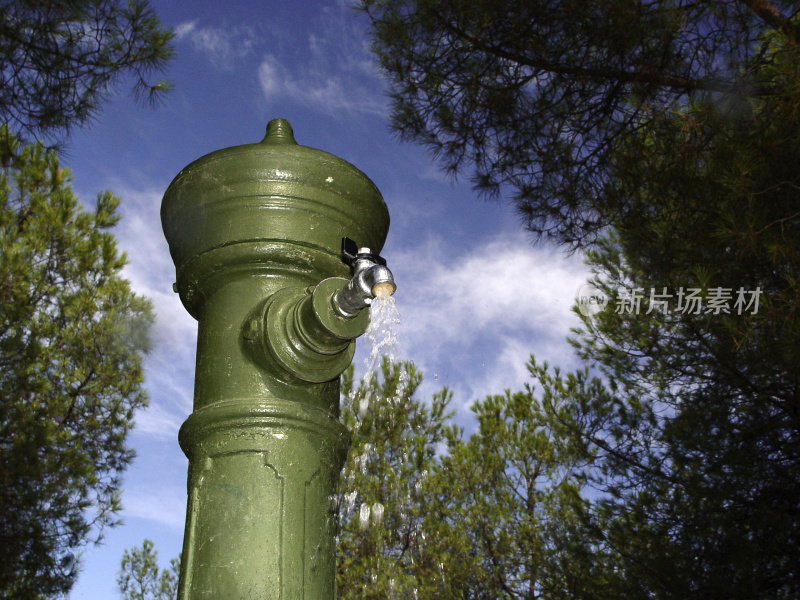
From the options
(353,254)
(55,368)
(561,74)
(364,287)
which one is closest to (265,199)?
(353,254)

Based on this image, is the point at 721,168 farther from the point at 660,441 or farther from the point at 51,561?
the point at 51,561

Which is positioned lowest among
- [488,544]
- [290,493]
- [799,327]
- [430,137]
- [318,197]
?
[290,493]

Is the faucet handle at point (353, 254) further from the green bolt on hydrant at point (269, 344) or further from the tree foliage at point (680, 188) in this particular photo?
the tree foliage at point (680, 188)

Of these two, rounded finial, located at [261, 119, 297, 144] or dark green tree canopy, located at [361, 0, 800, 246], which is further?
dark green tree canopy, located at [361, 0, 800, 246]

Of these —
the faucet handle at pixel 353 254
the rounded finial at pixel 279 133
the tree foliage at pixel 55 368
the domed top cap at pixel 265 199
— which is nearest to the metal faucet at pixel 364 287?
the faucet handle at pixel 353 254

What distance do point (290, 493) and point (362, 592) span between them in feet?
21.6

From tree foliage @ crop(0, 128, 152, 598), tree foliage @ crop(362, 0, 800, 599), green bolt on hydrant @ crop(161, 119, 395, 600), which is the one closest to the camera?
green bolt on hydrant @ crop(161, 119, 395, 600)

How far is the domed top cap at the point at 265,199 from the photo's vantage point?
4.77ft

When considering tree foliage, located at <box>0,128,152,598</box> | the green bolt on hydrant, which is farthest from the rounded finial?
tree foliage, located at <box>0,128,152,598</box>

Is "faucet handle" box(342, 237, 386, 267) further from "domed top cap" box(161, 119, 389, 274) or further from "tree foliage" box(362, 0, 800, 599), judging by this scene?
"tree foliage" box(362, 0, 800, 599)

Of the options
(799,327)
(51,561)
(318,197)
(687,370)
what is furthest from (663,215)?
(51,561)

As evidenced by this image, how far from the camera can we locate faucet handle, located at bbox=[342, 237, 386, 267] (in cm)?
136

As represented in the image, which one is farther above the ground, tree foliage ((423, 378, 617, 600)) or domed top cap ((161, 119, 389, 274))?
tree foliage ((423, 378, 617, 600))

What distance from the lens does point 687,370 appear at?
18.5ft
